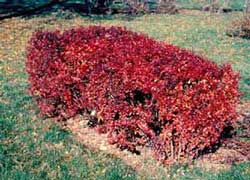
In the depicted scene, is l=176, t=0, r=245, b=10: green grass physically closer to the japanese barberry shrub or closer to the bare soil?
the bare soil

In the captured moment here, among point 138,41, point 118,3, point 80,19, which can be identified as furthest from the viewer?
point 118,3

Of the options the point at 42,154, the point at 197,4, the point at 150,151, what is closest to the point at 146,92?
the point at 150,151

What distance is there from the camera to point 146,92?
26.6 ft

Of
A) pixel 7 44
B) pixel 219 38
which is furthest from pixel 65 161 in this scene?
pixel 219 38

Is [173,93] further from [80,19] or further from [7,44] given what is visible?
[80,19]

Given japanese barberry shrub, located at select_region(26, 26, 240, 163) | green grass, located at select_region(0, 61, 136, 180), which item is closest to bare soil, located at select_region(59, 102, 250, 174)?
japanese barberry shrub, located at select_region(26, 26, 240, 163)

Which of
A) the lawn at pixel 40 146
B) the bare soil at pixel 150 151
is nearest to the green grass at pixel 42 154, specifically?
the lawn at pixel 40 146

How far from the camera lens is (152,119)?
836 centimetres

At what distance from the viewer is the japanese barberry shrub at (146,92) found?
26.4 ft

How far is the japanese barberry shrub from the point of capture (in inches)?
317

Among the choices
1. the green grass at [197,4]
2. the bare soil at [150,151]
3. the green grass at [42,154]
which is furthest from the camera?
the green grass at [197,4]

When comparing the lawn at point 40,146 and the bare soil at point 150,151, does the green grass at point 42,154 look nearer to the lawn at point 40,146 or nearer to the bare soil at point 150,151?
the lawn at point 40,146

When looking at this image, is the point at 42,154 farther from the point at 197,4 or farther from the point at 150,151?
the point at 197,4

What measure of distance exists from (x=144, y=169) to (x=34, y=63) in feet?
12.0
